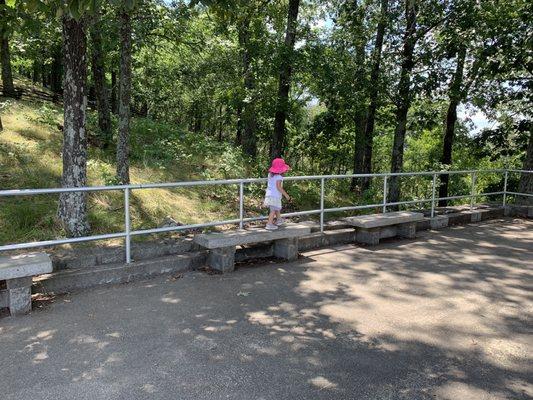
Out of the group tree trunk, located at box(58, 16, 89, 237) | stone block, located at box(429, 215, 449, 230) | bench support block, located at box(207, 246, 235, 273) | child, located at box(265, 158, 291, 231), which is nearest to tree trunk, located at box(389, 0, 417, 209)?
stone block, located at box(429, 215, 449, 230)

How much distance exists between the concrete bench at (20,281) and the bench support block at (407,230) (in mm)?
6271

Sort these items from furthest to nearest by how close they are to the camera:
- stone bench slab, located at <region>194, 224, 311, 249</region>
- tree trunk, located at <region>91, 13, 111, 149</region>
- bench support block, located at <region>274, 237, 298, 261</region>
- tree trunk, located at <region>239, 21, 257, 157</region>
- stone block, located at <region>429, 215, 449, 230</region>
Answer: tree trunk, located at <region>91, 13, 111, 149</region> → tree trunk, located at <region>239, 21, 257, 157</region> → stone block, located at <region>429, 215, 449, 230</region> → bench support block, located at <region>274, 237, 298, 261</region> → stone bench slab, located at <region>194, 224, 311, 249</region>

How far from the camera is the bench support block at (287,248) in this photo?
6.96 metres

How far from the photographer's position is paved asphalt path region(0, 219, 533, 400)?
137 inches

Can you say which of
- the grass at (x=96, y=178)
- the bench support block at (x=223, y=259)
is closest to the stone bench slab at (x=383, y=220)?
the bench support block at (x=223, y=259)

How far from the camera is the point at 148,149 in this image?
13.9 meters

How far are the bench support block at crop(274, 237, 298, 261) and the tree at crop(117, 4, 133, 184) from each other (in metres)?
3.86

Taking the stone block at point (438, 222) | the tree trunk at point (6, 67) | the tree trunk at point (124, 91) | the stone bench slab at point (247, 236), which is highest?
the tree trunk at point (6, 67)

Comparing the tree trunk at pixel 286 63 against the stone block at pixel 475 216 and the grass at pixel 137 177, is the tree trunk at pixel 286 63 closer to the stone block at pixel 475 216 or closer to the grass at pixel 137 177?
the grass at pixel 137 177

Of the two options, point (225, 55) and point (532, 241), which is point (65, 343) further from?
point (225, 55)

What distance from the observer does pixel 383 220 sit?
320 inches

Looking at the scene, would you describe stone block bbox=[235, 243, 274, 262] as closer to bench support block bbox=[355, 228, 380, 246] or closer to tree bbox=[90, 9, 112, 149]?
bench support block bbox=[355, 228, 380, 246]

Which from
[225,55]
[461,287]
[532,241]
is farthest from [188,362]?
[225,55]

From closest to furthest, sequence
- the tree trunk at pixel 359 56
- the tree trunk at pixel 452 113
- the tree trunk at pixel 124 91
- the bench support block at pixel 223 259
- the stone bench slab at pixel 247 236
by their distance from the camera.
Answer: the stone bench slab at pixel 247 236, the bench support block at pixel 223 259, the tree trunk at pixel 124 91, the tree trunk at pixel 452 113, the tree trunk at pixel 359 56
